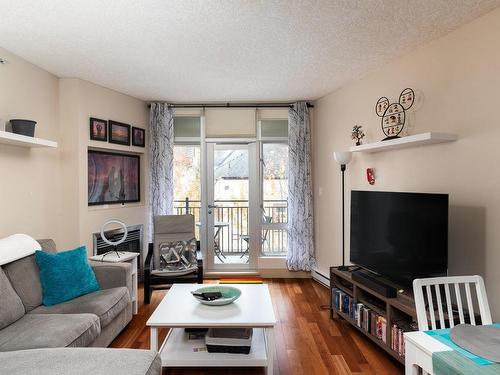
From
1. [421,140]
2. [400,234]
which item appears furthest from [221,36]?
[400,234]

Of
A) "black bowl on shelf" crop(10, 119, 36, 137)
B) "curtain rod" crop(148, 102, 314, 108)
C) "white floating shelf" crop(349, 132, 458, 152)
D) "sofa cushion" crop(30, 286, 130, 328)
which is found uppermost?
"curtain rod" crop(148, 102, 314, 108)

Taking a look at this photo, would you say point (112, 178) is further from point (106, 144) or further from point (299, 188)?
point (299, 188)

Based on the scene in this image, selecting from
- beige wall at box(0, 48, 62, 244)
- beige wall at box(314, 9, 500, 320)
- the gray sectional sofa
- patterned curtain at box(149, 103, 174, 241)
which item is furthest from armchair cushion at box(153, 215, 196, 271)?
beige wall at box(314, 9, 500, 320)

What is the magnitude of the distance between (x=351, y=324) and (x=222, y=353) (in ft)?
4.78

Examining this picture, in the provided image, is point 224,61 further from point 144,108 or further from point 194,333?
point 194,333

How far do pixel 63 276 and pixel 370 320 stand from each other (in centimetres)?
256

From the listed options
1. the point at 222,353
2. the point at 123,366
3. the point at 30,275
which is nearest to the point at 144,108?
the point at 30,275

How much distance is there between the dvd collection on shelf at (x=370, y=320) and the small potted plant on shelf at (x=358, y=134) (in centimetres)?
164

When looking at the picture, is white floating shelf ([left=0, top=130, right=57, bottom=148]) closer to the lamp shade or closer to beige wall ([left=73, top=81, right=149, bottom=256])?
beige wall ([left=73, top=81, right=149, bottom=256])

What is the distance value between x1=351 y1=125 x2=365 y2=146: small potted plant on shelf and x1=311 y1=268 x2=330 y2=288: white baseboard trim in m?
1.87

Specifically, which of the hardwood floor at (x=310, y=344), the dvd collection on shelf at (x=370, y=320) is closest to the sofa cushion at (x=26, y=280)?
the hardwood floor at (x=310, y=344)

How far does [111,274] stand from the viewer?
2971 mm

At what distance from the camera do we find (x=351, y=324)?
3129mm

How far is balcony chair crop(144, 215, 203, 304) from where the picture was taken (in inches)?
144
